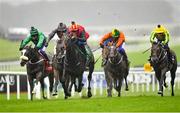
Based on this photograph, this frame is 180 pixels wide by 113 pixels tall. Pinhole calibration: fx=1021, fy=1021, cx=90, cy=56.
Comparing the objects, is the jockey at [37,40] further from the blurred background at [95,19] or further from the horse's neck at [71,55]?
the blurred background at [95,19]

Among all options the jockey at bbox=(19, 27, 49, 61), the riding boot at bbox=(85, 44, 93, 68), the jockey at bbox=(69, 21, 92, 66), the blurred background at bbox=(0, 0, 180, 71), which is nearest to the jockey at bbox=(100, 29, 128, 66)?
the riding boot at bbox=(85, 44, 93, 68)

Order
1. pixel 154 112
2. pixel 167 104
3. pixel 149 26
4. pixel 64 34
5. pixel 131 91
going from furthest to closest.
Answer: pixel 149 26
pixel 131 91
pixel 64 34
pixel 167 104
pixel 154 112

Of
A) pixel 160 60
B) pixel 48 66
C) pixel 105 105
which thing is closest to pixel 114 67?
pixel 160 60

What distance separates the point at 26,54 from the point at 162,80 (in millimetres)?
2885

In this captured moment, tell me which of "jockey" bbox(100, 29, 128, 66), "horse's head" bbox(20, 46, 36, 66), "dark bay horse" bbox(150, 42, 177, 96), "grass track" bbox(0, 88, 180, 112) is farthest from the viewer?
"jockey" bbox(100, 29, 128, 66)

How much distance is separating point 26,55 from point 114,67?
2090 mm

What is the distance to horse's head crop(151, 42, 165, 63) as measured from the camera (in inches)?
842

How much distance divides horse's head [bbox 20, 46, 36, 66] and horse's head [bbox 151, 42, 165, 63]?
8.22 ft

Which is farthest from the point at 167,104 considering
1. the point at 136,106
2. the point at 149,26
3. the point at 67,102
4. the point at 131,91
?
the point at 149,26

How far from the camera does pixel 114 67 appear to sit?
22.2 m

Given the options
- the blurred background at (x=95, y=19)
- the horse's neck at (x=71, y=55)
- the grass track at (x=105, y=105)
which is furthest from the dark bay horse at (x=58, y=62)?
the blurred background at (x=95, y=19)

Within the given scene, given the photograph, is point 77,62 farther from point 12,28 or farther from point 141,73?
point 12,28

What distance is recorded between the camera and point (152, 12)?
133 feet

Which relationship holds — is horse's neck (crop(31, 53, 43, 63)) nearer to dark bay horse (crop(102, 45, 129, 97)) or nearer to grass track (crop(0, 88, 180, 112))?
dark bay horse (crop(102, 45, 129, 97))
